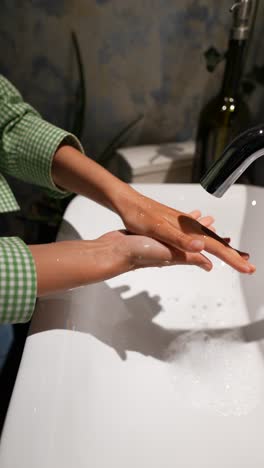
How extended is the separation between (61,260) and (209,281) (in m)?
0.27

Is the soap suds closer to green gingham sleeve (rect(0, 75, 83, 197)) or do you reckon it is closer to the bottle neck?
green gingham sleeve (rect(0, 75, 83, 197))

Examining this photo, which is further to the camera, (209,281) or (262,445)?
(209,281)

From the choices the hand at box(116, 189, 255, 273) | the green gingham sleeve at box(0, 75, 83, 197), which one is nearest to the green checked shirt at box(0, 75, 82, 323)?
the green gingham sleeve at box(0, 75, 83, 197)

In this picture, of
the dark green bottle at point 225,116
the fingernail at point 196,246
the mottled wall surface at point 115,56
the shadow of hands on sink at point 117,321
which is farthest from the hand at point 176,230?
the mottled wall surface at point 115,56

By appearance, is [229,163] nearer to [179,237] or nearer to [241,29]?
[179,237]

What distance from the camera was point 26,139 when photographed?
600mm

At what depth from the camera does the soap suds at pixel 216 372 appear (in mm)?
494

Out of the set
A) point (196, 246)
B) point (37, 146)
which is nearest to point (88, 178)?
point (37, 146)

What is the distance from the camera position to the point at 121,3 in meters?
0.77

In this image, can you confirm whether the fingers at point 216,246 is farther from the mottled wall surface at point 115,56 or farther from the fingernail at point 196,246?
the mottled wall surface at point 115,56

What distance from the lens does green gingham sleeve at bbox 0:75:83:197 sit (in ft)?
1.94

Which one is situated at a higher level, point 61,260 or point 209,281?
point 61,260

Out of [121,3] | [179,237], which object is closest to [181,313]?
[179,237]

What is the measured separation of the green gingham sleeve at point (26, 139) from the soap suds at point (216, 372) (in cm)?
31
